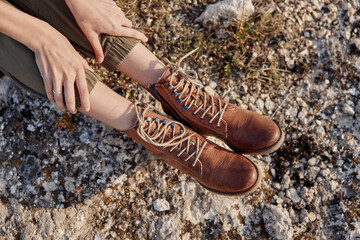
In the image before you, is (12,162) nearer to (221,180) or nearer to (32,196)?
(32,196)

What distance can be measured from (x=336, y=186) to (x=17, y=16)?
2.94 metres

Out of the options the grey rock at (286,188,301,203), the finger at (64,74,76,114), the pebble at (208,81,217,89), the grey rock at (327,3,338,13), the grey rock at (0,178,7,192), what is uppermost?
the grey rock at (327,3,338,13)

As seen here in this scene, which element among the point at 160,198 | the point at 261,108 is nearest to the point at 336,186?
the point at 261,108

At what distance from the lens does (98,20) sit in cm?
209

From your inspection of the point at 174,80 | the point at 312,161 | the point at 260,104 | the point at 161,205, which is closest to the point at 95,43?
the point at 174,80

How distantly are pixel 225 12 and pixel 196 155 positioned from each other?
157 centimetres

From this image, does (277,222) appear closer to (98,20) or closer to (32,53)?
(98,20)

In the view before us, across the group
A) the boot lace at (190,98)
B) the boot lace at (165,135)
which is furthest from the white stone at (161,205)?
the boot lace at (190,98)

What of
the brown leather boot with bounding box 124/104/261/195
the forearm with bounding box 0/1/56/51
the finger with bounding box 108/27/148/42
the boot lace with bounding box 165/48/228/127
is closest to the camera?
the forearm with bounding box 0/1/56/51

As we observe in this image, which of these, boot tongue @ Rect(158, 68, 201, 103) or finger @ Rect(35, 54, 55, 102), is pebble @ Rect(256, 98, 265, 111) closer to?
boot tongue @ Rect(158, 68, 201, 103)

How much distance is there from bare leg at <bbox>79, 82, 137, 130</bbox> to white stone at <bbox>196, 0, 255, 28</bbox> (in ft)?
4.47

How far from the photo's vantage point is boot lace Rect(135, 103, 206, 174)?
7.64 feet

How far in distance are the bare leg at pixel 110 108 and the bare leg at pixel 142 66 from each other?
0.26m

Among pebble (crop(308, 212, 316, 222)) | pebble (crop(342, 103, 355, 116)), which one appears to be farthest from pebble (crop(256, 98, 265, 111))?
pebble (crop(308, 212, 316, 222))
